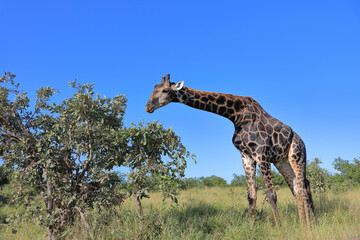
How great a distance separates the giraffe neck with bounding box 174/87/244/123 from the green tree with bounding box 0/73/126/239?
2.05 meters

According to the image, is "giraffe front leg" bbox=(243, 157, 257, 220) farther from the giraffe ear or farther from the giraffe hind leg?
the giraffe ear

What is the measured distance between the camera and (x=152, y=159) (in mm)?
8086

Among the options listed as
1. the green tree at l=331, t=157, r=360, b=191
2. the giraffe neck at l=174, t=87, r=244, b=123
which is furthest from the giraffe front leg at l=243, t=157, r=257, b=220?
the green tree at l=331, t=157, r=360, b=191

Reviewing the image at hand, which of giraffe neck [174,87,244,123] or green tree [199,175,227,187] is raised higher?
giraffe neck [174,87,244,123]

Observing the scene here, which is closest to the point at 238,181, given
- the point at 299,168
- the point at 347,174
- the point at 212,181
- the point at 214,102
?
the point at 212,181

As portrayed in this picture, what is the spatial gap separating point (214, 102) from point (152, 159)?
2.55 meters

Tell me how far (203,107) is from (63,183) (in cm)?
450

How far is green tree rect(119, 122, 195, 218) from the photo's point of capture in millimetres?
7391

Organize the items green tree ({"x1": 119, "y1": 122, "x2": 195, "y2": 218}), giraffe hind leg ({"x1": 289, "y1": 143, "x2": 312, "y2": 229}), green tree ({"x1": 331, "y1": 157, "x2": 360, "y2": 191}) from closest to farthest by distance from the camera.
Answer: green tree ({"x1": 119, "y1": 122, "x2": 195, "y2": 218}) < giraffe hind leg ({"x1": 289, "y1": 143, "x2": 312, "y2": 229}) < green tree ({"x1": 331, "y1": 157, "x2": 360, "y2": 191})

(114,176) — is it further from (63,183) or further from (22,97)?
(22,97)

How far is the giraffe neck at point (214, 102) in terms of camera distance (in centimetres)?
884

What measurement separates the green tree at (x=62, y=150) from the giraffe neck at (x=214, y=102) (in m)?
2.05

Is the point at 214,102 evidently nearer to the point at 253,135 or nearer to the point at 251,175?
the point at 253,135

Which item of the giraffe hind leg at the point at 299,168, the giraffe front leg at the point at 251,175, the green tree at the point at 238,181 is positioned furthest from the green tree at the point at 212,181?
the giraffe front leg at the point at 251,175
